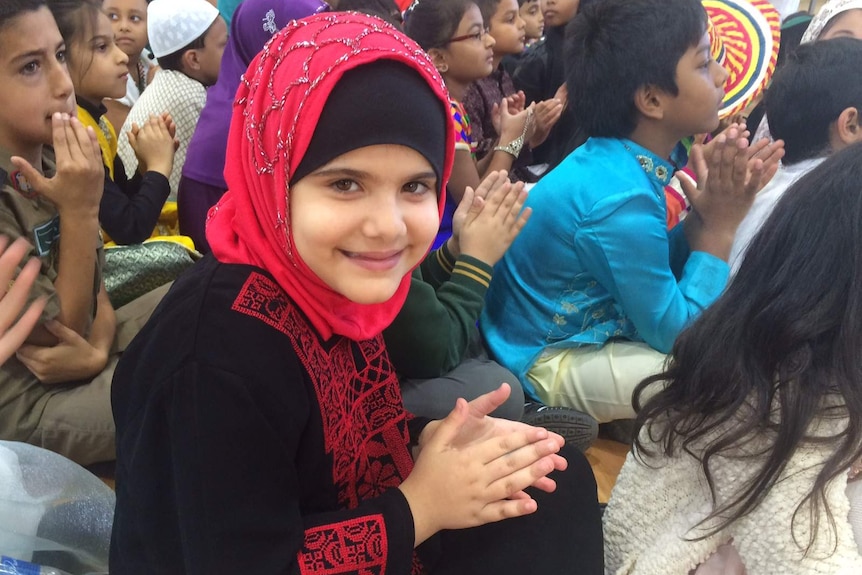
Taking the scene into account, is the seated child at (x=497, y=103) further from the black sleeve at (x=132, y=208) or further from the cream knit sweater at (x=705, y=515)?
the cream knit sweater at (x=705, y=515)

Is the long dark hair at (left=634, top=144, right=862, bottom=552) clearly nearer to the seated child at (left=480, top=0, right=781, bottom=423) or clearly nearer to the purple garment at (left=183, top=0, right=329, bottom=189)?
the seated child at (left=480, top=0, right=781, bottom=423)

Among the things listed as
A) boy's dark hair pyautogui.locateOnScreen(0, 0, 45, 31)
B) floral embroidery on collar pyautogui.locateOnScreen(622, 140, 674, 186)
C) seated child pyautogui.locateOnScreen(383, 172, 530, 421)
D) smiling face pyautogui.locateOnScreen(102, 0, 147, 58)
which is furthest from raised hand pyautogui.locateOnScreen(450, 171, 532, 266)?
smiling face pyautogui.locateOnScreen(102, 0, 147, 58)

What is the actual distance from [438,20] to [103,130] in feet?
3.30

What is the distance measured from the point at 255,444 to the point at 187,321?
131 millimetres

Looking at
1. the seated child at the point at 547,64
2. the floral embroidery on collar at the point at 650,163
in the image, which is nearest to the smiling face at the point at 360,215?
the floral embroidery on collar at the point at 650,163

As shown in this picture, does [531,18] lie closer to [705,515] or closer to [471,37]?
[471,37]

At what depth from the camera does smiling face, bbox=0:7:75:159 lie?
1.05m

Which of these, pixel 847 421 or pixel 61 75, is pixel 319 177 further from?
pixel 61 75

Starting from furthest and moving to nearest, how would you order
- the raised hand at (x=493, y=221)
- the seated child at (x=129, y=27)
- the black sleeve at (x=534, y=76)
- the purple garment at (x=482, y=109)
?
1. the black sleeve at (x=534, y=76)
2. the seated child at (x=129, y=27)
3. the purple garment at (x=482, y=109)
4. the raised hand at (x=493, y=221)

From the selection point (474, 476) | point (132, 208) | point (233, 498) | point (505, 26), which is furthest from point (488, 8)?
point (233, 498)

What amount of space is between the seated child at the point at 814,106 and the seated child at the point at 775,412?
83 centimetres

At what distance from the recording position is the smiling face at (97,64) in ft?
5.38

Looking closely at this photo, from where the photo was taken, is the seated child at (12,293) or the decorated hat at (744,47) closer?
the seated child at (12,293)

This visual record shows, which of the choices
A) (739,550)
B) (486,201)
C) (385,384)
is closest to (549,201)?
(486,201)
